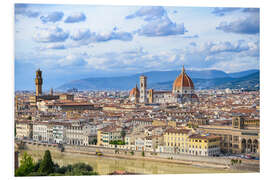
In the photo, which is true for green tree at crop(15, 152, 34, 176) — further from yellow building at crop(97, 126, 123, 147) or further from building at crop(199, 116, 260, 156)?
building at crop(199, 116, 260, 156)

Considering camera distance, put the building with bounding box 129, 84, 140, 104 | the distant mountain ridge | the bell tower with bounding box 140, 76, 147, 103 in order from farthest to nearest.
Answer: the building with bounding box 129, 84, 140, 104, the bell tower with bounding box 140, 76, 147, 103, the distant mountain ridge

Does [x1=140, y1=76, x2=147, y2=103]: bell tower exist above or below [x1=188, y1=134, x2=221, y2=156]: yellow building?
above

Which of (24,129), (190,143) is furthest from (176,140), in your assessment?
(24,129)

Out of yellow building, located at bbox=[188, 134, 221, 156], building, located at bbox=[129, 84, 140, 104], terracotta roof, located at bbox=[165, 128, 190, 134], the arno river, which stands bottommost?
the arno river

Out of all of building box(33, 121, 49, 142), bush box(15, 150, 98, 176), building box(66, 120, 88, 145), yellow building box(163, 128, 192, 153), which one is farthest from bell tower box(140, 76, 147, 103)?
bush box(15, 150, 98, 176)

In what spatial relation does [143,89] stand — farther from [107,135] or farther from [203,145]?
[203,145]

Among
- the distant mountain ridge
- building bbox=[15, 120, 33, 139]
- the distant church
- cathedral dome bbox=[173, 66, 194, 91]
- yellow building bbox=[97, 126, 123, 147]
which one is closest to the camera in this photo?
yellow building bbox=[97, 126, 123, 147]

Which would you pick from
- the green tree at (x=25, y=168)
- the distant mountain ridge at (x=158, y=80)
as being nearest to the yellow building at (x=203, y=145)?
the distant mountain ridge at (x=158, y=80)

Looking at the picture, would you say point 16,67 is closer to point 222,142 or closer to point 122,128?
point 122,128
